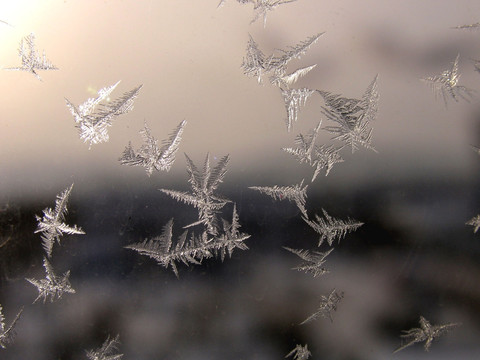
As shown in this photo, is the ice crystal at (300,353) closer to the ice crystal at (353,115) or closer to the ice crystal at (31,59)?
the ice crystal at (353,115)

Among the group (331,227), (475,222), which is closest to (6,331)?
(331,227)

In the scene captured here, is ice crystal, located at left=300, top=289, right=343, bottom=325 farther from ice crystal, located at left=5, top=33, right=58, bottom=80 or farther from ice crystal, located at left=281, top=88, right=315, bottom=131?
ice crystal, located at left=5, top=33, right=58, bottom=80

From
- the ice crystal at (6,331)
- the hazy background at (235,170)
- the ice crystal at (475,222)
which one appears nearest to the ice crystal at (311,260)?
the hazy background at (235,170)

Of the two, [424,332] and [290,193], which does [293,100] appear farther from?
[424,332]

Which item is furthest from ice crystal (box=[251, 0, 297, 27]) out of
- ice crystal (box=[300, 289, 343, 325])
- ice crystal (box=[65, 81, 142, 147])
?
ice crystal (box=[300, 289, 343, 325])

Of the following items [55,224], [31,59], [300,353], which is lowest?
[300,353]
